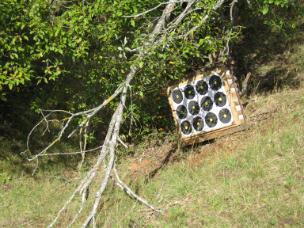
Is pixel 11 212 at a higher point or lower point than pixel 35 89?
lower

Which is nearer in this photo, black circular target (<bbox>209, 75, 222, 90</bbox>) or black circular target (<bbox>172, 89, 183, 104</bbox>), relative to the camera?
black circular target (<bbox>209, 75, 222, 90</bbox>)

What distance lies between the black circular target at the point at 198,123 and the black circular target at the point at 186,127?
87 millimetres

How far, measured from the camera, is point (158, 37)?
854 cm

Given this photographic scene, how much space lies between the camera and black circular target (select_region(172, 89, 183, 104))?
377 inches

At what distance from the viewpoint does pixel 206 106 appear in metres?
9.45

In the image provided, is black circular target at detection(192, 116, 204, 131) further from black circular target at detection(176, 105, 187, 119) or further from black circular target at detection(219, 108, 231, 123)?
black circular target at detection(219, 108, 231, 123)

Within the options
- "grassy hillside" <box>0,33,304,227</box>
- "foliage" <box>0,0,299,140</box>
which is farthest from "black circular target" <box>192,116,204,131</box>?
"foliage" <box>0,0,299,140</box>

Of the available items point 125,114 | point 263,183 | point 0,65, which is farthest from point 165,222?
point 0,65

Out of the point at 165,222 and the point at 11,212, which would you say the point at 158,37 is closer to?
the point at 165,222

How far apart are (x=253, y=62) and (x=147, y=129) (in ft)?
11.4

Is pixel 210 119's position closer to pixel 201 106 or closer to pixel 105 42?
pixel 201 106

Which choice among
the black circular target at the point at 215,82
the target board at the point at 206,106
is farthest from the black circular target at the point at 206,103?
the black circular target at the point at 215,82

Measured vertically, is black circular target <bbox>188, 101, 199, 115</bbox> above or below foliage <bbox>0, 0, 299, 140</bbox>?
below

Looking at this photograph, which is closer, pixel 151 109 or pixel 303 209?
pixel 303 209
